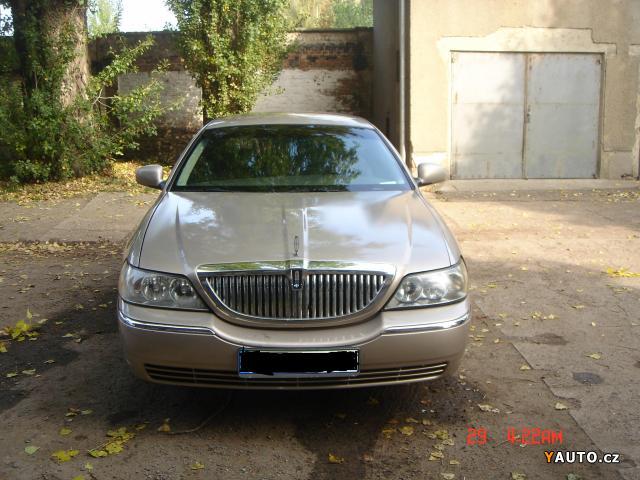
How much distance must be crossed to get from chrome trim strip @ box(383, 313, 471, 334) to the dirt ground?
544 mm

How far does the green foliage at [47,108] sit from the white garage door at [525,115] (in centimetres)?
571

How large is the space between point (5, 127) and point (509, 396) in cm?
976

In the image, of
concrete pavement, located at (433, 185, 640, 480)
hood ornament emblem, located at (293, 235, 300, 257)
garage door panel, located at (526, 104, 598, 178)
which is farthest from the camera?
garage door panel, located at (526, 104, 598, 178)

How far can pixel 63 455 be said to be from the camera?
10.5ft

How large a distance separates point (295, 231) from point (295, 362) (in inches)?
28.3

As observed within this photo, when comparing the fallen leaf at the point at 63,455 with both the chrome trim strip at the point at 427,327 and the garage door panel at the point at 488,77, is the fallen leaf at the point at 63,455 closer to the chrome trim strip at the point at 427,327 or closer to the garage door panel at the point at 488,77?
the chrome trim strip at the point at 427,327

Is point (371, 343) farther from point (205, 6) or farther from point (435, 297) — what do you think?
point (205, 6)

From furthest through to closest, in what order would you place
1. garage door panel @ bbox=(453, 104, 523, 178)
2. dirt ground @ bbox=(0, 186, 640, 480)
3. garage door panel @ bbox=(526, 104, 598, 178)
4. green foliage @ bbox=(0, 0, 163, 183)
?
1. garage door panel @ bbox=(526, 104, 598, 178)
2. garage door panel @ bbox=(453, 104, 523, 178)
3. green foliage @ bbox=(0, 0, 163, 183)
4. dirt ground @ bbox=(0, 186, 640, 480)

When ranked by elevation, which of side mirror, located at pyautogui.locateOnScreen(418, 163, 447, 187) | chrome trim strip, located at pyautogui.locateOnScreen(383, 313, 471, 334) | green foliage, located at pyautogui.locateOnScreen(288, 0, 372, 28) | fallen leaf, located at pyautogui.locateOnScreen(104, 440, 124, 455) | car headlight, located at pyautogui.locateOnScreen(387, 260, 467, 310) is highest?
green foliage, located at pyautogui.locateOnScreen(288, 0, 372, 28)

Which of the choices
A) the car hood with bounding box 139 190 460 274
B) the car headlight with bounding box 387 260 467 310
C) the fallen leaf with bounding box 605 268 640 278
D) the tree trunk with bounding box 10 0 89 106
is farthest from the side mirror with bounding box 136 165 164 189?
the tree trunk with bounding box 10 0 89 106

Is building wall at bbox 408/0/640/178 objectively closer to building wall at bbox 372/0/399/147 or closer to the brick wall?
building wall at bbox 372/0/399/147

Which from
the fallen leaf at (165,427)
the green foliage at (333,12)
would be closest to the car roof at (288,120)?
the fallen leaf at (165,427)

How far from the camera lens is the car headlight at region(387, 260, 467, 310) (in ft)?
11.0

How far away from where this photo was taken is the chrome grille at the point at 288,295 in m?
3.29
